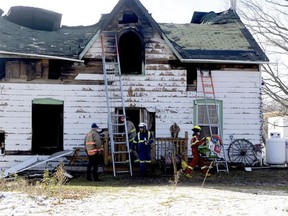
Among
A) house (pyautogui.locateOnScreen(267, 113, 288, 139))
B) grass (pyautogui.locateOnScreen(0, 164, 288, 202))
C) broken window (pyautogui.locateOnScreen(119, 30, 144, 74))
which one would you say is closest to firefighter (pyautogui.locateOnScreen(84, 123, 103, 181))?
grass (pyautogui.locateOnScreen(0, 164, 288, 202))

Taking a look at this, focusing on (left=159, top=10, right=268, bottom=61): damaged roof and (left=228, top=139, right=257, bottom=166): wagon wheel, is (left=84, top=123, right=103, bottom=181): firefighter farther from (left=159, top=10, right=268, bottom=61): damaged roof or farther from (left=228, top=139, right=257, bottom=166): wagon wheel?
(left=228, top=139, right=257, bottom=166): wagon wheel

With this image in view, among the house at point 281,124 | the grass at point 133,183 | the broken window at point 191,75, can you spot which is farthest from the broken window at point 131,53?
the house at point 281,124

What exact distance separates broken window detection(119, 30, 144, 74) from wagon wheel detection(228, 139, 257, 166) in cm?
445

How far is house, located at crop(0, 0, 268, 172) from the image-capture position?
16.3m

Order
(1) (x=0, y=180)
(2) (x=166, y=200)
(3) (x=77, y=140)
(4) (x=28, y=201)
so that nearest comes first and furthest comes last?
(4) (x=28, y=201) < (2) (x=166, y=200) < (1) (x=0, y=180) < (3) (x=77, y=140)

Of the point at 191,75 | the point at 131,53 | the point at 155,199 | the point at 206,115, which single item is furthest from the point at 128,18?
the point at 155,199

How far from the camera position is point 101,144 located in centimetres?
1454

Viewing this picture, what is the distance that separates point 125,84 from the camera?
663 inches

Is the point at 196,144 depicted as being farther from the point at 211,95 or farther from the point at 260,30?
the point at 260,30

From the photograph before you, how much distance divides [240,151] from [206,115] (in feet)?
6.03

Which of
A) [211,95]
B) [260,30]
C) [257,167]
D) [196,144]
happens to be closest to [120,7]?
[211,95]

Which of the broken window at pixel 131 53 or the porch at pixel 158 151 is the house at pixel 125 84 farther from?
the porch at pixel 158 151

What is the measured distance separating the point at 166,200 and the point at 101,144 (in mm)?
5305

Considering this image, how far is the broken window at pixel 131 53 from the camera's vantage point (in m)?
17.1
